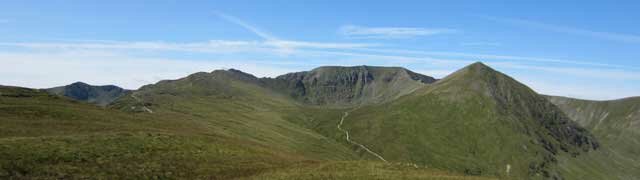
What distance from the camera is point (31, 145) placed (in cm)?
5369

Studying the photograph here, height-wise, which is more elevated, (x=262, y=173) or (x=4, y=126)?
(x=4, y=126)

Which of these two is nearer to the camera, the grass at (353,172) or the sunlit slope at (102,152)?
the sunlit slope at (102,152)

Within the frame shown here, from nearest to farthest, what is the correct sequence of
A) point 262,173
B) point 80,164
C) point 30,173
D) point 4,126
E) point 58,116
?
point 30,173 < point 80,164 < point 262,173 < point 4,126 < point 58,116

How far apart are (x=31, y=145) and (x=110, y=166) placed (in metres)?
8.71

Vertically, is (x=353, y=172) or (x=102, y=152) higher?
(x=102, y=152)

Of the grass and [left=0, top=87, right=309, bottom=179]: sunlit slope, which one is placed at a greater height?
[left=0, top=87, right=309, bottom=179]: sunlit slope

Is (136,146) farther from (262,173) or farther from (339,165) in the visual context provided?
(339,165)

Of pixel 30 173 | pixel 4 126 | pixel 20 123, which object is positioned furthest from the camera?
pixel 20 123

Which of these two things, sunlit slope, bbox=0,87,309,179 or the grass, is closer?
sunlit slope, bbox=0,87,309,179

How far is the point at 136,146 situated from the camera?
6294 centimetres

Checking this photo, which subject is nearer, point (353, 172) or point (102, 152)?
point (102, 152)

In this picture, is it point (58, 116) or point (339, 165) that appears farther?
point (58, 116)

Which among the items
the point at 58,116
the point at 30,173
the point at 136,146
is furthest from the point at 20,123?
the point at 30,173

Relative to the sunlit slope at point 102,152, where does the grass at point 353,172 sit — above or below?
below
